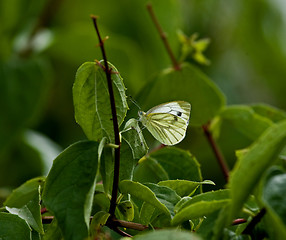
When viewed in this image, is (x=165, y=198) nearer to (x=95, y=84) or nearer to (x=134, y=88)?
(x=95, y=84)

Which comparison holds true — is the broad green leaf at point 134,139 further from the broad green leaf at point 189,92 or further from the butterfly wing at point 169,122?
the broad green leaf at point 189,92

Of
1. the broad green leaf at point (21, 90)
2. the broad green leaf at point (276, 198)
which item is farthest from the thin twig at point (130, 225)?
the broad green leaf at point (21, 90)

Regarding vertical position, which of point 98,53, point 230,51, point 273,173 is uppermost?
point 273,173

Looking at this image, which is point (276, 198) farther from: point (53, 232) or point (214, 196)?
point (53, 232)

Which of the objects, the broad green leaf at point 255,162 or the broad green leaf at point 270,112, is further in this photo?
the broad green leaf at point 270,112

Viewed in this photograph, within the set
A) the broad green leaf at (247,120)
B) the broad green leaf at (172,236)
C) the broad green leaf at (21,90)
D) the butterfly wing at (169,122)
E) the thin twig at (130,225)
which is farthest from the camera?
the broad green leaf at (21,90)

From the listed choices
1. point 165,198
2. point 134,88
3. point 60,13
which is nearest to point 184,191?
point 165,198

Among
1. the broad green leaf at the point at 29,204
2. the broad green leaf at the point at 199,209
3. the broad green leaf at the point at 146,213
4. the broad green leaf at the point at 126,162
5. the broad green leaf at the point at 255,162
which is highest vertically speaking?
the broad green leaf at the point at 255,162

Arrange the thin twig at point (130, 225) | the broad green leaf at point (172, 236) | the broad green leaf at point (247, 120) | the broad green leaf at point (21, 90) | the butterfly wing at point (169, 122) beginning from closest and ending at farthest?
1. the broad green leaf at point (172, 236)
2. the thin twig at point (130, 225)
3. the butterfly wing at point (169, 122)
4. the broad green leaf at point (247, 120)
5. the broad green leaf at point (21, 90)
